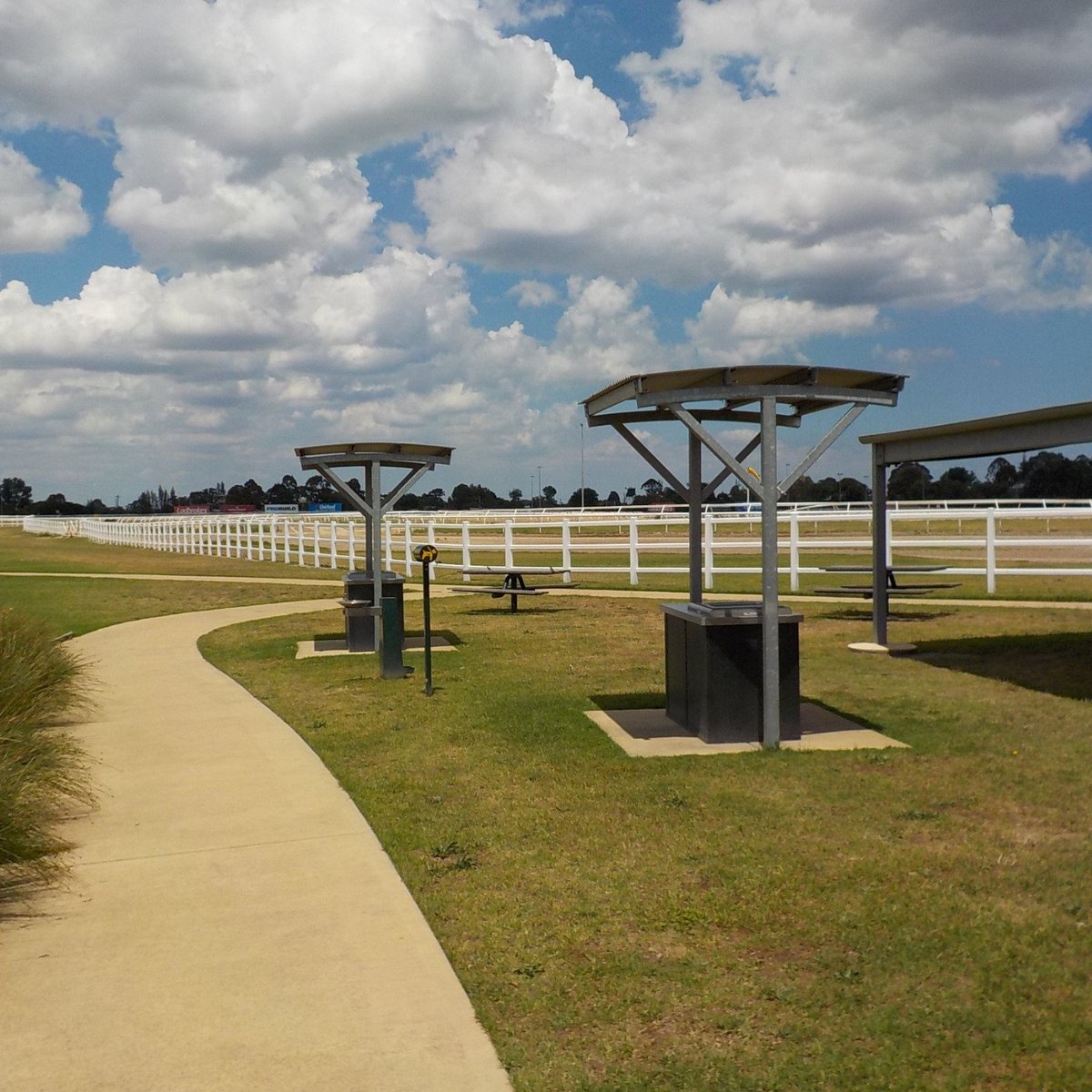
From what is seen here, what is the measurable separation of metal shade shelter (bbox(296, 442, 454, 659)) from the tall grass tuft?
382 centimetres

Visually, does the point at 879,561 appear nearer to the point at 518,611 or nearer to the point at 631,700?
the point at 631,700

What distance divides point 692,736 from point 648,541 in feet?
134

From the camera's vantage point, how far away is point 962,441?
11.5 meters

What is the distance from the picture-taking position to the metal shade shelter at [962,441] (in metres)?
9.69

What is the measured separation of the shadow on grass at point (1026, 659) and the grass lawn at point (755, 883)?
14 centimetres

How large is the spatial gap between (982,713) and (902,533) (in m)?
47.4

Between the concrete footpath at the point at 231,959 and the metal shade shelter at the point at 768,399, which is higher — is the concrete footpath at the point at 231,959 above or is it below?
below

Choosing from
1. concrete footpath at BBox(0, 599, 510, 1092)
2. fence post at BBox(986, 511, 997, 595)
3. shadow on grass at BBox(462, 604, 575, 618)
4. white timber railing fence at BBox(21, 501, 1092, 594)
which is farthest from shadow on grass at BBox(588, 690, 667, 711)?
fence post at BBox(986, 511, 997, 595)

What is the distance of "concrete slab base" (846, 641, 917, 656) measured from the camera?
12.8m

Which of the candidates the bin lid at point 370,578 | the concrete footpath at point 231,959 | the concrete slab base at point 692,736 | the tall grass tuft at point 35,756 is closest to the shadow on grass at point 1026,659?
the concrete slab base at point 692,736

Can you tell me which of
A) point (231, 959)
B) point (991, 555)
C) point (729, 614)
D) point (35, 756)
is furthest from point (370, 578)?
point (991, 555)

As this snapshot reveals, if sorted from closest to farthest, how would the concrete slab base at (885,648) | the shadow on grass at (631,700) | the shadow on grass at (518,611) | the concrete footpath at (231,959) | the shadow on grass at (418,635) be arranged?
the concrete footpath at (231,959)
the shadow on grass at (631,700)
the concrete slab base at (885,648)
the shadow on grass at (418,635)
the shadow on grass at (518,611)

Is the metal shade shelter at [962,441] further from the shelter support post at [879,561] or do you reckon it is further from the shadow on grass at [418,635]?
the shadow on grass at [418,635]

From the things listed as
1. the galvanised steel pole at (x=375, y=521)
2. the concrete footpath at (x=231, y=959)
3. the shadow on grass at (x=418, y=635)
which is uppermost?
the galvanised steel pole at (x=375, y=521)
